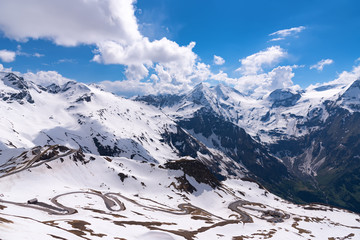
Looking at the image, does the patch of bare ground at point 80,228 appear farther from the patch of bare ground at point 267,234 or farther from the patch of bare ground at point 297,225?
the patch of bare ground at point 297,225

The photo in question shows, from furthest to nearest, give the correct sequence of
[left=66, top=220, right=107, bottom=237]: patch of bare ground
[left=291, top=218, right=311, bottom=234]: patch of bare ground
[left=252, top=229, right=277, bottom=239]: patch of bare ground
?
[left=291, top=218, right=311, bottom=234]: patch of bare ground < [left=252, top=229, right=277, bottom=239]: patch of bare ground < [left=66, top=220, right=107, bottom=237]: patch of bare ground

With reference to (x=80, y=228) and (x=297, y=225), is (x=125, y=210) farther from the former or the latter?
(x=297, y=225)

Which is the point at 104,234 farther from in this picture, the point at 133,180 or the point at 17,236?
the point at 133,180

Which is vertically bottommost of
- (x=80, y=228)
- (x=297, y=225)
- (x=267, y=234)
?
(x=267, y=234)

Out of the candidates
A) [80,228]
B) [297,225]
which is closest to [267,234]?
[297,225]

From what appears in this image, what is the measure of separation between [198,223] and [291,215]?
95.5 metres

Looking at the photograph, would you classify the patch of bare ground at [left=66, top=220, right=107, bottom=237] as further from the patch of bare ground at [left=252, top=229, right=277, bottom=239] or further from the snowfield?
the patch of bare ground at [left=252, top=229, right=277, bottom=239]

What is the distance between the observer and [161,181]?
7515 inches

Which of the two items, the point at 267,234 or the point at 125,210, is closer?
the point at 125,210

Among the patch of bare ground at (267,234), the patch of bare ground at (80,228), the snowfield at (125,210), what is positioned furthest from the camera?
the patch of bare ground at (267,234)

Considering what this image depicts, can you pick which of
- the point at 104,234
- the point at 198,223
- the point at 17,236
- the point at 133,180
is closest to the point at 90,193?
the point at 133,180

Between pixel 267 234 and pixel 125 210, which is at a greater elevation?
pixel 125 210

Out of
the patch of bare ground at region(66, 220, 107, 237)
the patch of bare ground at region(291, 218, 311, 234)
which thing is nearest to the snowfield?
the patch of bare ground at region(66, 220, 107, 237)

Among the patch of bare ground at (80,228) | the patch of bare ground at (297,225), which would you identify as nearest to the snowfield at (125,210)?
the patch of bare ground at (80,228)
